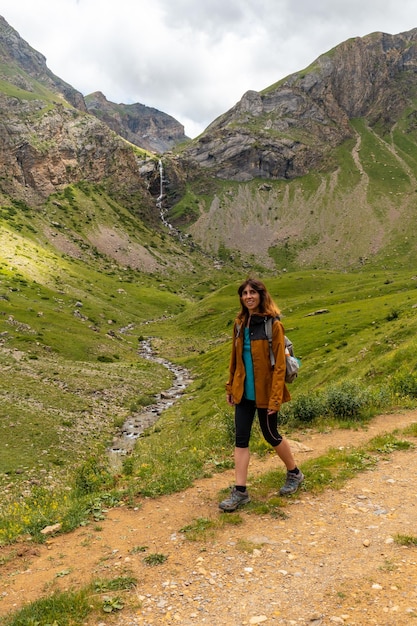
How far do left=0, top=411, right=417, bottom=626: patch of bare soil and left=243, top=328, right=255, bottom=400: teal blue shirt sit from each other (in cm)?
306

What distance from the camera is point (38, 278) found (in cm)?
12050

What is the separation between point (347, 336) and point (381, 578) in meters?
44.6

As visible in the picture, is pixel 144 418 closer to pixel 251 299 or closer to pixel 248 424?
pixel 248 424

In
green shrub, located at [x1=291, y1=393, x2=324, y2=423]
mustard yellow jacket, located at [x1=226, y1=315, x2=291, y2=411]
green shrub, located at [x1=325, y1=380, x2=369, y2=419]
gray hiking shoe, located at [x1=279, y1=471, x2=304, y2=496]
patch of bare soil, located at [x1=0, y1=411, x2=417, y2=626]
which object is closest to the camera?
patch of bare soil, located at [x1=0, y1=411, x2=417, y2=626]

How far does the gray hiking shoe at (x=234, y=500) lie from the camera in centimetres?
1050

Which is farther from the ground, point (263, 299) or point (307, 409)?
point (263, 299)

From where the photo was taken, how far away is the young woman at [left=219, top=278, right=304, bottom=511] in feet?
33.4

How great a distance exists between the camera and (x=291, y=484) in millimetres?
11102

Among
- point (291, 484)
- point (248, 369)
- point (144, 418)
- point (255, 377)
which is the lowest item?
point (144, 418)

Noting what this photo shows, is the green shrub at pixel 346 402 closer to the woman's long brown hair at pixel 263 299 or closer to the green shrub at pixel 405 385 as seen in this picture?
the green shrub at pixel 405 385

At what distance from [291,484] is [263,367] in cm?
353

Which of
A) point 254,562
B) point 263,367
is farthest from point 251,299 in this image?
point 254,562

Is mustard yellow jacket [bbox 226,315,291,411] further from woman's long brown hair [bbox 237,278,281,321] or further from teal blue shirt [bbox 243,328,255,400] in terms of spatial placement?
woman's long brown hair [bbox 237,278,281,321]

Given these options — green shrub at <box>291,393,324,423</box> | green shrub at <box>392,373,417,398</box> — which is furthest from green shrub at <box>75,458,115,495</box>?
green shrub at <box>392,373,417,398</box>
